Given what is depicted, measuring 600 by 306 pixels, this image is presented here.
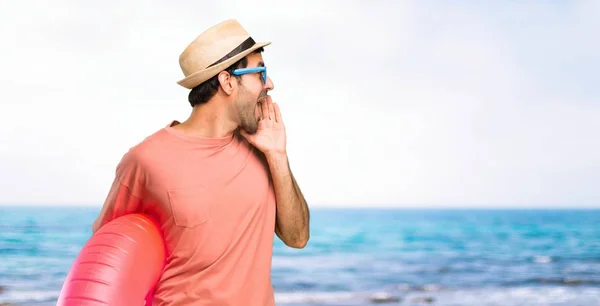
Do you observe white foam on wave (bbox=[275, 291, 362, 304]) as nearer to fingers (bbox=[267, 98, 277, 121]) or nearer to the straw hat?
fingers (bbox=[267, 98, 277, 121])

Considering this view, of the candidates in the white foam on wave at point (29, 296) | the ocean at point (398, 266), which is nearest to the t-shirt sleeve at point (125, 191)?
the ocean at point (398, 266)

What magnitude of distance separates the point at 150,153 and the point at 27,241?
2334 centimetres

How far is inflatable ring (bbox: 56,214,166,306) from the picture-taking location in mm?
2246

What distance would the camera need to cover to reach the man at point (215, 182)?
236cm

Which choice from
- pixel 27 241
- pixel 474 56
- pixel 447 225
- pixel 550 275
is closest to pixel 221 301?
pixel 550 275

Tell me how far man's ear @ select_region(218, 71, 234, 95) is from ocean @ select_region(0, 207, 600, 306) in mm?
9716

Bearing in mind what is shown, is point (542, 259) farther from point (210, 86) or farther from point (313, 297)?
point (210, 86)

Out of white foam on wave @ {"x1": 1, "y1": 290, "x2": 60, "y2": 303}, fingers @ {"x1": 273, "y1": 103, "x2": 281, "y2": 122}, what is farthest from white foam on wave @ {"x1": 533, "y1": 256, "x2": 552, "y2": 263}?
fingers @ {"x1": 273, "y1": 103, "x2": 281, "y2": 122}

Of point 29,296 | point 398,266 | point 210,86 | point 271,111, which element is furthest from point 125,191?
point 398,266

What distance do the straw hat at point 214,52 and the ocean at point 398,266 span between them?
9722 millimetres

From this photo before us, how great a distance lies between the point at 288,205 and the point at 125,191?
20.1 inches

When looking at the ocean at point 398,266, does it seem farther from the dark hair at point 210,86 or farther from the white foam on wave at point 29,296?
the dark hair at point 210,86

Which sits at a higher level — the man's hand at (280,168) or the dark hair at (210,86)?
the dark hair at (210,86)

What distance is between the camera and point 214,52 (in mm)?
2400
